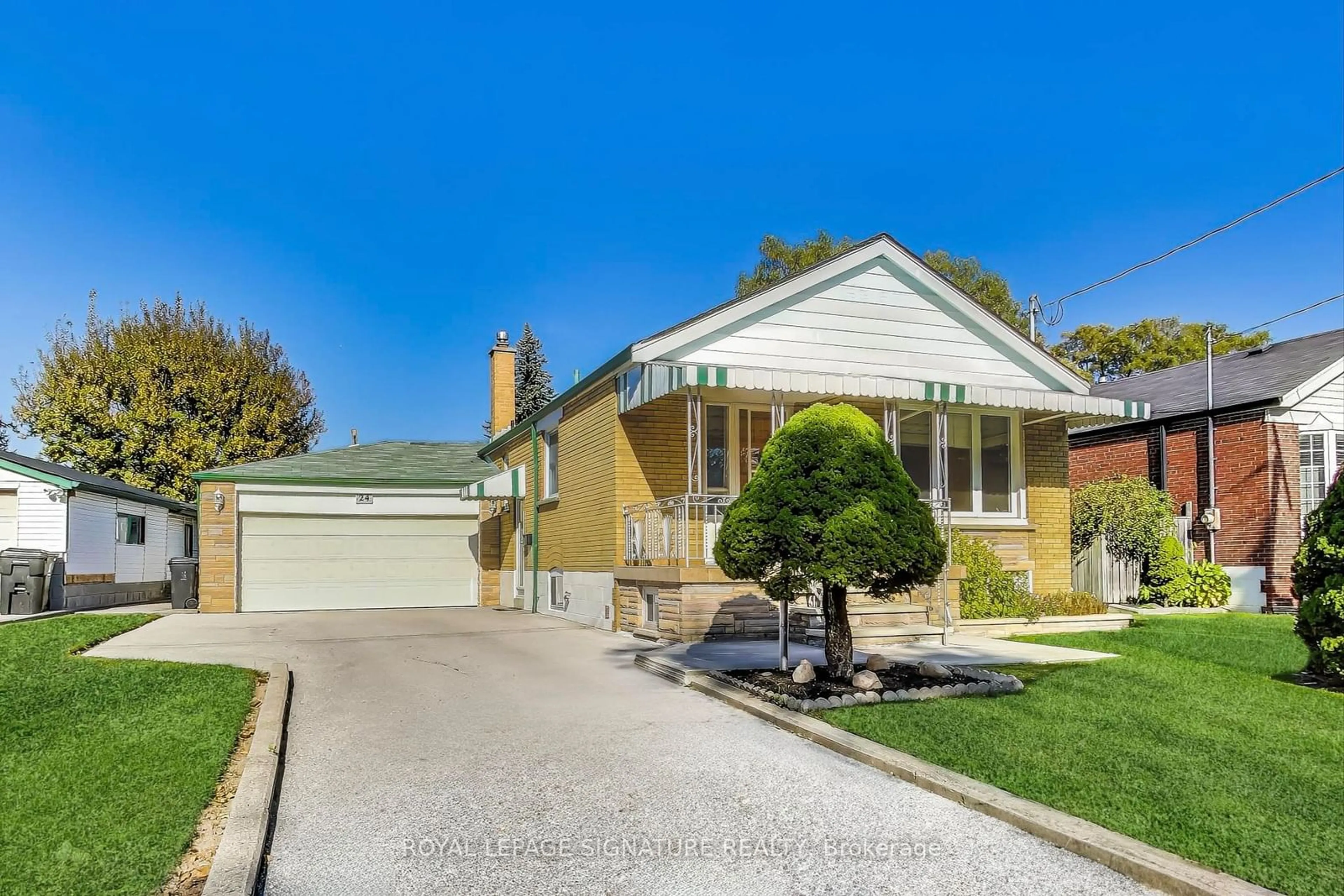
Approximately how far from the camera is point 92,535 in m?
21.2

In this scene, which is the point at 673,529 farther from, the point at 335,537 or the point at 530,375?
the point at 530,375

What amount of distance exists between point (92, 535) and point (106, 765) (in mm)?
18808

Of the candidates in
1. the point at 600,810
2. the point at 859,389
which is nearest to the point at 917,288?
the point at 859,389

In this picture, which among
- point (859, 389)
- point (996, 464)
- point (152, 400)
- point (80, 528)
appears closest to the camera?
point (859, 389)

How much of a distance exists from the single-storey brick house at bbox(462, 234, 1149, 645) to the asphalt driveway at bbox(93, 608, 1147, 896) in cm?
397

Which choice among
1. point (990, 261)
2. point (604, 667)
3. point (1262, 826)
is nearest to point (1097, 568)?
point (604, 667)

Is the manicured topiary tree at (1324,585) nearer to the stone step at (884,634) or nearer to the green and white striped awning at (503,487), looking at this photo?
the stone step at (884,634)

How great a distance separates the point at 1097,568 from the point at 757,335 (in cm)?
787

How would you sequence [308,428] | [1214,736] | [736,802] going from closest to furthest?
1. [736,802]
2. [1214,736]
3. [308,428]

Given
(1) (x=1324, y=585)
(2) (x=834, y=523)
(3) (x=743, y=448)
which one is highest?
(3) (x=743, y=448)

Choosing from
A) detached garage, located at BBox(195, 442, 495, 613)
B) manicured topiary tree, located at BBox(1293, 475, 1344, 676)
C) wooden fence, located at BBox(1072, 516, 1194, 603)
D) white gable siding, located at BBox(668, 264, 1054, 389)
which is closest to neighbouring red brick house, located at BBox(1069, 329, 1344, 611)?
wooden fence, located at BBox(1072, 516, 1194, 603)

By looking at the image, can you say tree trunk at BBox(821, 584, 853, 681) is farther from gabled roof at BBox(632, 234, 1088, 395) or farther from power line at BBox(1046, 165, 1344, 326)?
power line at BBox(1046, 165, 1344, 326)

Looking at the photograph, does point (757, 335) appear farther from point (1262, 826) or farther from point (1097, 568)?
point (1262, 826)

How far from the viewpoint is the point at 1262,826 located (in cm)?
420
